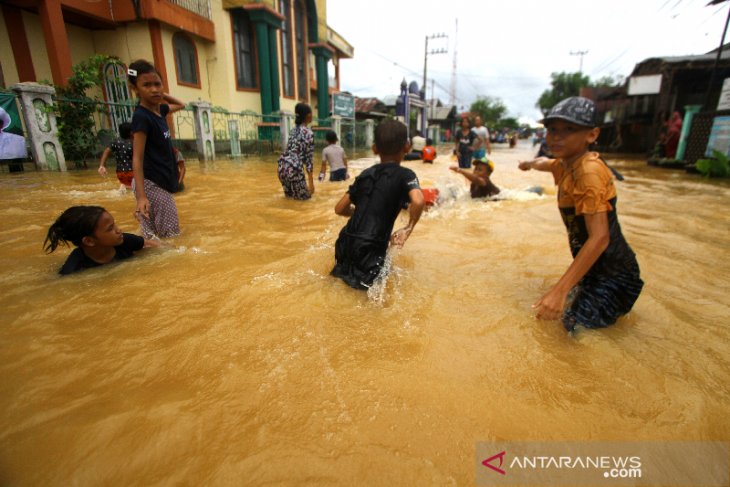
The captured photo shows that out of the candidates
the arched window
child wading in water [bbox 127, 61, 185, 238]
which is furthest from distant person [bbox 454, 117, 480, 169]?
the arched window

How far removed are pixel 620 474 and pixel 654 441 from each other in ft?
0.86

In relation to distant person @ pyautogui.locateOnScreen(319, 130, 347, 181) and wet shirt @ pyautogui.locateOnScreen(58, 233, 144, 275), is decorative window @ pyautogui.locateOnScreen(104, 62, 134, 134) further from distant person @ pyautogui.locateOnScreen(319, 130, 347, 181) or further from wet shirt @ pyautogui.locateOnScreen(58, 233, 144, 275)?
wet shirt @ pyautogui.locateOnScreen(58, 233, 144, 275)

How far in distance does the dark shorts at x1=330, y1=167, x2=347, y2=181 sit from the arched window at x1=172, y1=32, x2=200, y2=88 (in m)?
8.34

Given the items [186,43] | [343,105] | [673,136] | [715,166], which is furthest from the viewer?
[343,105]

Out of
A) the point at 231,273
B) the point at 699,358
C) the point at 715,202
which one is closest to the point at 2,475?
the point at 231,273

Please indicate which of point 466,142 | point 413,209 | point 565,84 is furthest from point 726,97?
point 565,84

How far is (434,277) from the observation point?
3189 millimetres

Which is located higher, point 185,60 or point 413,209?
point 185,60

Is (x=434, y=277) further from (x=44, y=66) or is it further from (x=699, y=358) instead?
(x=44, y=66)

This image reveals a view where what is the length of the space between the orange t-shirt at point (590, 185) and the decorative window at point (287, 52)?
17168 millimetres

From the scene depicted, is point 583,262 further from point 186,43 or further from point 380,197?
point 186,43

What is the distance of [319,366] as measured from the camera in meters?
1.92

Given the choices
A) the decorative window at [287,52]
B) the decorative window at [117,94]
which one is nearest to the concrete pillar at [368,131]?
the decorative window at [287,52]

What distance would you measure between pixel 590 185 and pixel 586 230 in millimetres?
356
